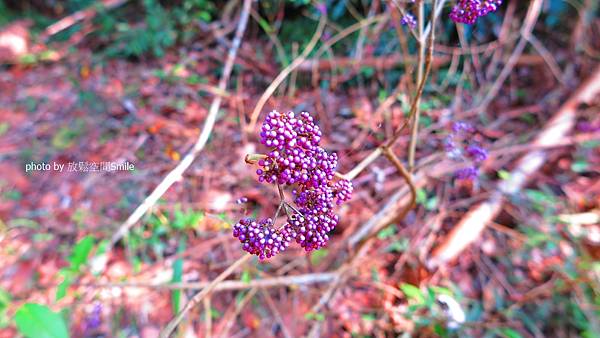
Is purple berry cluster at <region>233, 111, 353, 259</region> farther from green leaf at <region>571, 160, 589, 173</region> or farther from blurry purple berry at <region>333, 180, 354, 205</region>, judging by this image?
green leaf at <region>571, 160, 589, 173</region>

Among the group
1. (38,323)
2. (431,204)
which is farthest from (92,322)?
(431,204)

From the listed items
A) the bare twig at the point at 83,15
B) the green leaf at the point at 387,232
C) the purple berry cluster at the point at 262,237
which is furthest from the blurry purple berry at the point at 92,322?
the bare twig at the point at 83,15

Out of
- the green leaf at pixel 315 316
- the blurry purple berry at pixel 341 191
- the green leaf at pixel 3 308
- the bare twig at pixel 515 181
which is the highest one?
the blurry purple berry at pixel 341 191

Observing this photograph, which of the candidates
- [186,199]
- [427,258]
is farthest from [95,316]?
[427,258]

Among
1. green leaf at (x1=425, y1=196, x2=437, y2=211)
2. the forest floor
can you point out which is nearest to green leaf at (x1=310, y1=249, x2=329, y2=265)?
the forest floor

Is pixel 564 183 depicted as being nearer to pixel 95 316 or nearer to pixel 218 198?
pixel 218 198

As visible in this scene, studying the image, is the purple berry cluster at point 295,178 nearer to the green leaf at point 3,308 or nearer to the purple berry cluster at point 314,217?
the purple berry cluster at point 314,217

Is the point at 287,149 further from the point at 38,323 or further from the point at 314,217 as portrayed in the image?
Result: the point at 38,323
